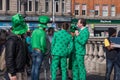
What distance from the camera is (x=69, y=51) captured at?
425 inches

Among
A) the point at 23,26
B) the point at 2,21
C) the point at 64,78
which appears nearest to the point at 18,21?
the point at 23,26

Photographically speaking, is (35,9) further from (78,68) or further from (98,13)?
(78,68)

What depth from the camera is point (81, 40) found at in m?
10.9

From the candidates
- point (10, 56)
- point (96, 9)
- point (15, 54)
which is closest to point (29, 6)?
point (96, 9)

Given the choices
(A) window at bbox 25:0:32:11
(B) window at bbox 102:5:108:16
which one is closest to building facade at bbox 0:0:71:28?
(A) window at bbox 25:0:32:11

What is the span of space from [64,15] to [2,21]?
9402mm

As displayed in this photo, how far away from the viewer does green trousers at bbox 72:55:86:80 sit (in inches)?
443

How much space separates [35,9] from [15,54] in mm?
54416

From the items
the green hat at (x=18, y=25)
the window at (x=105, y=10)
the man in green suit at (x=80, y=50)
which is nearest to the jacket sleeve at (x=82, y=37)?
the man in green suit at (x=80, y=50)

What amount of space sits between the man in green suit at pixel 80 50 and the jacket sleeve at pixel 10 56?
13.3 feet

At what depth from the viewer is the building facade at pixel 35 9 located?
195 ft

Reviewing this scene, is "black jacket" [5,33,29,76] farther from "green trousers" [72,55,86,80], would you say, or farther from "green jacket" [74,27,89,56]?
"green trousers" [72,55,86,80]

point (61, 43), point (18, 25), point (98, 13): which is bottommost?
point (61, 43)

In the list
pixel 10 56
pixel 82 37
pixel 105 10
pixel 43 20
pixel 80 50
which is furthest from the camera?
pixel 105 10
